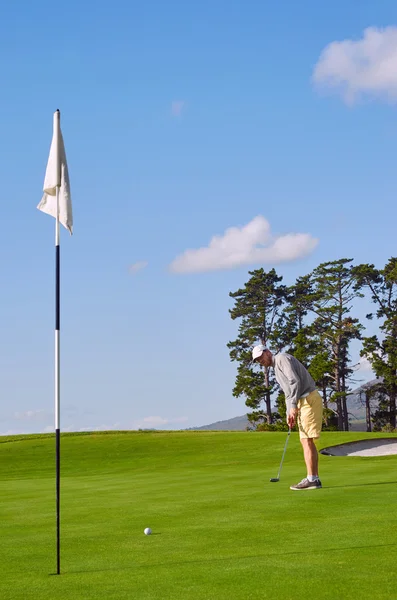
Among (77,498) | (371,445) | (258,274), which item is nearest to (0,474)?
(371,445)

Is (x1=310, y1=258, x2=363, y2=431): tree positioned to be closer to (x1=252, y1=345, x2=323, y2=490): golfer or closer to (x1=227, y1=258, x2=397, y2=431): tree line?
(x1=227, y1=258, x2=397, y2=431): tree line

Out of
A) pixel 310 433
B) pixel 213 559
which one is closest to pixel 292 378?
pixel 310 433

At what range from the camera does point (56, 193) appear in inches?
351

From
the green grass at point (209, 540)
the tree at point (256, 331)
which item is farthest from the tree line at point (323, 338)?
the green grass at point (209, 540)

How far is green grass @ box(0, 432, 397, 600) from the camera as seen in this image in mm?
6156

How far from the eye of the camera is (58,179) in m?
8.83

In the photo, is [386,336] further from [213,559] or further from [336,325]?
[213,559]

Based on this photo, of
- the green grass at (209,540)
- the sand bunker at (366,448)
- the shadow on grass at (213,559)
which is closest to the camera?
the green grass at (209,540)

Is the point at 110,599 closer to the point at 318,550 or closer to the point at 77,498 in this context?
the point at 318,550

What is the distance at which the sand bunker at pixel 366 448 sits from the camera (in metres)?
29.6

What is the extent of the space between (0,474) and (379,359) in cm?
3859

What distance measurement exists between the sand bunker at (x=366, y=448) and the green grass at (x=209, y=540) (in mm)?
13403

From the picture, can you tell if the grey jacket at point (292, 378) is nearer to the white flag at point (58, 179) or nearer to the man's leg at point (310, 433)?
the man's leg at point (310, 433)

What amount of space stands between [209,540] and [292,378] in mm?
4179
